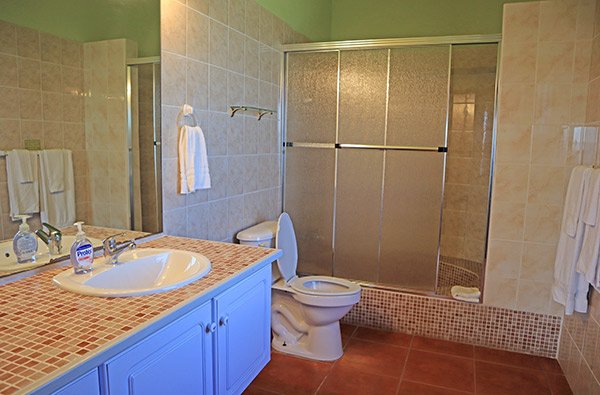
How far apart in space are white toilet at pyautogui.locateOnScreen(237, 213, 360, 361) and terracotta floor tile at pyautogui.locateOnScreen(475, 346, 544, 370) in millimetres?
944

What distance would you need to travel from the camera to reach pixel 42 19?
5.16ft

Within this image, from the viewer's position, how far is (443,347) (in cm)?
302

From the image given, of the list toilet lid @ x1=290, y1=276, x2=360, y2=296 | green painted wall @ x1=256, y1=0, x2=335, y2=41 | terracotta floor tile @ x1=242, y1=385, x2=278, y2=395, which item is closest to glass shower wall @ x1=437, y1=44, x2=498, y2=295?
toilet lid @ x1=290, y1=276, x2=360, y2=296

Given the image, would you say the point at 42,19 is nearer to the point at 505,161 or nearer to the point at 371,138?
the point at 371,138

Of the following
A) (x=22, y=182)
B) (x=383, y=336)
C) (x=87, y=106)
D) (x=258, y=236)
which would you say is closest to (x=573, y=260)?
(x=383, y=336)

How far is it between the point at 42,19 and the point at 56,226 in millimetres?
759

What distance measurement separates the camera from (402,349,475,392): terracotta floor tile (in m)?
A: 2.57

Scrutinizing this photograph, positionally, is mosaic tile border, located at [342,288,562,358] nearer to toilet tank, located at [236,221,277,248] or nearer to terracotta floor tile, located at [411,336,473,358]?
terracotta floor tile, located at [411,336,473,358]

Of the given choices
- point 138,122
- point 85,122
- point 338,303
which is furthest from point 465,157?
point 85,122

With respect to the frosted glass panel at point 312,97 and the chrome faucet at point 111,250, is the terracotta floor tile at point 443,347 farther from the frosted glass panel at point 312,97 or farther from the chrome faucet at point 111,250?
the chrome faucet at point 111,250

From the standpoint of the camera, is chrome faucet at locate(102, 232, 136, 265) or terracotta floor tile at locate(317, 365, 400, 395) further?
terracotta floor tile at locate(317, 365, 400, 395)

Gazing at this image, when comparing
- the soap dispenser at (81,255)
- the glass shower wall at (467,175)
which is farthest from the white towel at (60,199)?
the glass shower wall at (467,175)

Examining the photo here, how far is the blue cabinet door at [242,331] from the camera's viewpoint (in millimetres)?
1673

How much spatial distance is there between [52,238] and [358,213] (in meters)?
2.17
